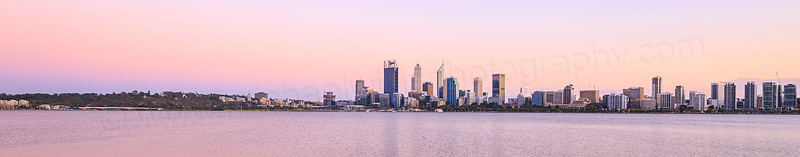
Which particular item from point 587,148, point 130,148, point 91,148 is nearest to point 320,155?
point 130,148

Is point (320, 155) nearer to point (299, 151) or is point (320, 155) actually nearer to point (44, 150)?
point (299, 151)

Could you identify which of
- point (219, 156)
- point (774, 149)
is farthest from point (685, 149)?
point (219, 156)

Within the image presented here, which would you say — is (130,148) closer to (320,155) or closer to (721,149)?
(320,155)

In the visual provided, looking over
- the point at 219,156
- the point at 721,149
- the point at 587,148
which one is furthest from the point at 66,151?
the point at 721,149

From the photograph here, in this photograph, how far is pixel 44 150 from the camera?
45.9 meters

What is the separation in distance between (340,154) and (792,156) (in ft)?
111

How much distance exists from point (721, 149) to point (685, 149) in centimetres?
363

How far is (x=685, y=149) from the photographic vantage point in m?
50.9

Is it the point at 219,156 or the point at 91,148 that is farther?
the point at 91,148

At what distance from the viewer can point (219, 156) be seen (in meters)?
42.9

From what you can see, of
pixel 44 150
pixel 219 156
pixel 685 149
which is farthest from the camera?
pixel 685 149

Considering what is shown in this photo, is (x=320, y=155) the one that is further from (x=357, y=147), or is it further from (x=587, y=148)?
(x=587, y=148)

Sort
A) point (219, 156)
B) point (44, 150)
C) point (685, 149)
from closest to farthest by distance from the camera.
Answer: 1. point (219, 156)
2. point (44, 150)
3. point (685, 149)

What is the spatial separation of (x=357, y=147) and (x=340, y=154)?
6678mm
